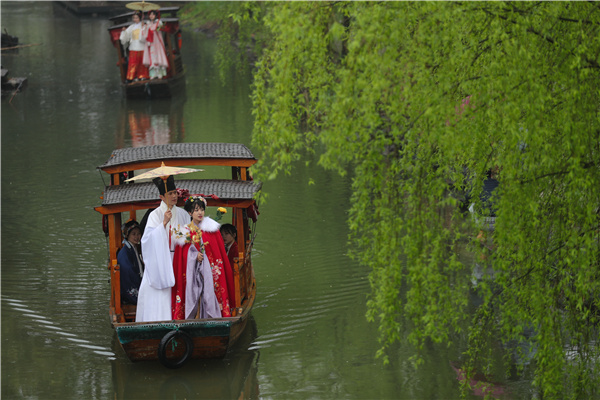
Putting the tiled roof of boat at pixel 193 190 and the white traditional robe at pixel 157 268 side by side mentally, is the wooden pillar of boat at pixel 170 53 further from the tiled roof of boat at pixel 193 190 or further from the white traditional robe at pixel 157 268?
the white traditional robe at pixel 157 268

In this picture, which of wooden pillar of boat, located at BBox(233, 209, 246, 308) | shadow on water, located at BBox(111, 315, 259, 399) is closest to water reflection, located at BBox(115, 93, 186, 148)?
wooden pillar of boat, located at BBox(233, 209, 246, 308)

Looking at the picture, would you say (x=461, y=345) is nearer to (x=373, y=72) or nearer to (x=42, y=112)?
(x=373, y=72)

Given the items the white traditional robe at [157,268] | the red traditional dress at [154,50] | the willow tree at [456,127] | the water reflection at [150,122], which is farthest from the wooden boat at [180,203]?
the red traditional dress at [154,50]

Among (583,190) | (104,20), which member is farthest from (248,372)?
(104,20)

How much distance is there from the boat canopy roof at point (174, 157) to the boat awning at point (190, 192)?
1.02 feet

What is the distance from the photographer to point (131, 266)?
9.73 m

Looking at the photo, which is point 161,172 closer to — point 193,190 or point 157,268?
point 193,190

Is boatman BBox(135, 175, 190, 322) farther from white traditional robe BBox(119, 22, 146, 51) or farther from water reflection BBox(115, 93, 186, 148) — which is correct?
white traditional robe BBox(119, 22, 146, 51)

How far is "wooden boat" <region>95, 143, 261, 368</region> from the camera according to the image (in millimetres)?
9000

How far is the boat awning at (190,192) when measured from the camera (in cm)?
939

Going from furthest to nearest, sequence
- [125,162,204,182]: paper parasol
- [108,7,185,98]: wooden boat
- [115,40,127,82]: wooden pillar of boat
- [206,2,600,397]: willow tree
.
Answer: [115,40,127,82]: wooden pillar of boat
[108,7,185,98]: wooden boat
[125,162,204,182]: paper parasol
[206,2,600,397]: willow tree

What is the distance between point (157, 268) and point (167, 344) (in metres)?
0.79

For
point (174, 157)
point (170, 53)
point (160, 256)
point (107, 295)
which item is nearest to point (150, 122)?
point (170, 53)

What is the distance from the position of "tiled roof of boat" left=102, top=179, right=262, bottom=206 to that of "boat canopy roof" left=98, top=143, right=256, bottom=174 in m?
0.29
